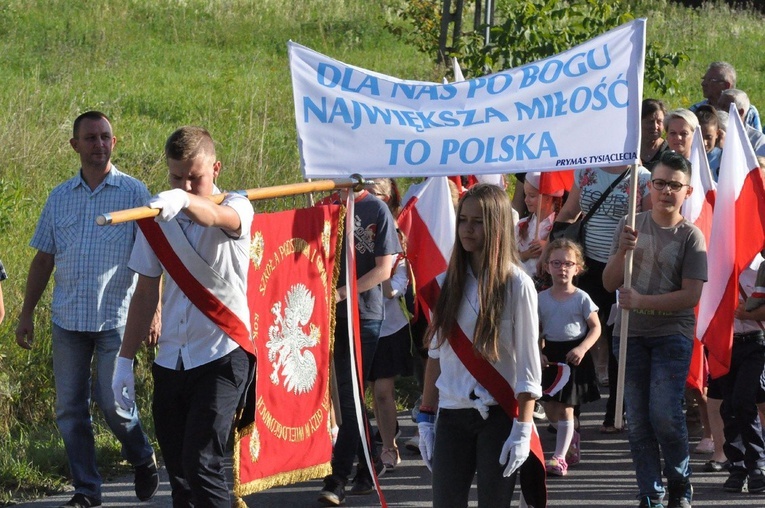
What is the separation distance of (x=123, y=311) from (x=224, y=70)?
1110cm

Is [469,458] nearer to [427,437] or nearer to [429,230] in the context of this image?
[427,437]

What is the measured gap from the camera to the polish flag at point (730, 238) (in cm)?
689

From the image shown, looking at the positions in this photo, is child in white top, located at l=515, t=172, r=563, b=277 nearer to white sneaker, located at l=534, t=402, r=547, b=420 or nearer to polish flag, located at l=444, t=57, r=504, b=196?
polish flag, located at l=444, t=57, r=504, b=196

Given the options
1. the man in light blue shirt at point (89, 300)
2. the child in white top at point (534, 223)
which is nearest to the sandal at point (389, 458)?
the man in light blue shirt at point (89, 300)

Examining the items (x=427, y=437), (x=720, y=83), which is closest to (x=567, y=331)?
(x=427, y=437)

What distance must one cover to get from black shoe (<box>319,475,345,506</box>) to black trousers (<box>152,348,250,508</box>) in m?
1.56

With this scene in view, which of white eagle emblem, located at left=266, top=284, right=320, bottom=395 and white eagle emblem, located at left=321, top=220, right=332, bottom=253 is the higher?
white eagle emblem, located at left=321, top=220, right=332, bottom=253

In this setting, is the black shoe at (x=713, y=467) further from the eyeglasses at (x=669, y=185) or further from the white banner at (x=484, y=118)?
the white banner at (x=484, y=118)

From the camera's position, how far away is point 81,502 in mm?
6484

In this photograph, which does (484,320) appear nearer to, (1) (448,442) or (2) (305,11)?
(1) (448,442)

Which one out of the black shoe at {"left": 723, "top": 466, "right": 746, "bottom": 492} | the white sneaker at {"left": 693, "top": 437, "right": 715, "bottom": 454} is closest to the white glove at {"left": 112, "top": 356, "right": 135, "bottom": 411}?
the black shoe at {"left": 723, "top": 466, "right": 746, "bottom": 492}

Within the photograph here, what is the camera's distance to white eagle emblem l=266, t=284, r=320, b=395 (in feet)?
19.3

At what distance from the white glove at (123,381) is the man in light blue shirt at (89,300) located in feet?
3.86

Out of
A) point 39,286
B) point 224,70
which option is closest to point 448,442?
point 39,286
